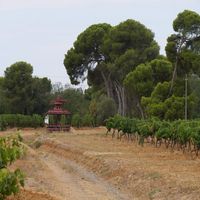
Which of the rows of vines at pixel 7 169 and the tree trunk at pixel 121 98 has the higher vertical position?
the tree trunk at pixel 121 98

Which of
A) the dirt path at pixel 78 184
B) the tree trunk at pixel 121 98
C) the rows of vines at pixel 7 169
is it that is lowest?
the dirt path at pixel 78 184

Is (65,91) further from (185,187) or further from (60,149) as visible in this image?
(185,187)

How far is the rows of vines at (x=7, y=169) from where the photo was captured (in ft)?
30.7

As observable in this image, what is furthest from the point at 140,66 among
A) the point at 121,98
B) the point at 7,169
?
the point at 7,169

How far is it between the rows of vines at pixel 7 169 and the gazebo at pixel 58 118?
44928mm

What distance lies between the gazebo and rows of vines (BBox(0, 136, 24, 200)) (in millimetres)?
44928

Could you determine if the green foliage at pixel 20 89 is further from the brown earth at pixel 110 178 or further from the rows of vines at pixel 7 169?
the rows of vines at pixel 7 169

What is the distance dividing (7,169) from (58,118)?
4917 centimetres

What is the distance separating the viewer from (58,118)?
58.8 metres

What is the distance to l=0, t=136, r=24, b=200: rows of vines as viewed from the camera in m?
9.36

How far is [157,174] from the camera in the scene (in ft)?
62.3

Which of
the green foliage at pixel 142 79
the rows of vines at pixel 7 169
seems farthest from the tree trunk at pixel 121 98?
the rows of vines at pixel 7 169

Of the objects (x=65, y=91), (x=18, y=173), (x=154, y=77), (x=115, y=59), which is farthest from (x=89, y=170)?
(x=65, y=91)

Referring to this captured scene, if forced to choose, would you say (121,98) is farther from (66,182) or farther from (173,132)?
(66,182)
